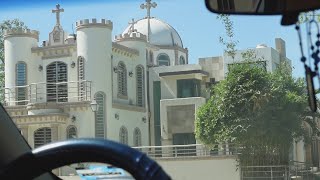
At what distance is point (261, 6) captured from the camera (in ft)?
4.09

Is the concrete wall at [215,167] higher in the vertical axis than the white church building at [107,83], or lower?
lower

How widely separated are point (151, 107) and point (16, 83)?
19.3 ft

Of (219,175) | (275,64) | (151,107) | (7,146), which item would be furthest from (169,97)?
(7,146)

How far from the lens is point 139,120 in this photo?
2445cm

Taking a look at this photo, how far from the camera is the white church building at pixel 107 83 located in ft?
67.4

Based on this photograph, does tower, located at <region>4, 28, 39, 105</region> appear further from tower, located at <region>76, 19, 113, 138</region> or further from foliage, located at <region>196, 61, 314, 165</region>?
foliage, located at <region>196, 61, 314, 165</region>

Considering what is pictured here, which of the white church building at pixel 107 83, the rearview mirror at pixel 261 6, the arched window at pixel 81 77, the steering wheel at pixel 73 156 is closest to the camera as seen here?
the steering wheel at pixel 73 156

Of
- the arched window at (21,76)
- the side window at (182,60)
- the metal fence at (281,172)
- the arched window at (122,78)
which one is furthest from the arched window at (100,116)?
the side window at (182,60)

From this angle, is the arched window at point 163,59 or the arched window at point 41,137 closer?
the arched window at point 41,137

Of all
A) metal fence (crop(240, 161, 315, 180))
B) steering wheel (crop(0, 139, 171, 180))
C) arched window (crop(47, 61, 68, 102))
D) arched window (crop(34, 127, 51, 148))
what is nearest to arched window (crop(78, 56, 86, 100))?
arched window (crop(47, 61, 68, 102))

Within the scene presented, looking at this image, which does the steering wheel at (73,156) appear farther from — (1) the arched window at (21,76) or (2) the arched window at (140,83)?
(2) the arched window at (140,83)

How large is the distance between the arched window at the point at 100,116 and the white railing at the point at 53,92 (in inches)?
14.5

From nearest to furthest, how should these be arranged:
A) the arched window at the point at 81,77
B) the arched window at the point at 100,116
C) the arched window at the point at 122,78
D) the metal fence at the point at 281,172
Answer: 1. the metal fence at the point at 281,172
2. the arched window at the point at 100,116
3. the arched window at the point at 81,77
4. the arched window at the point at 122,78

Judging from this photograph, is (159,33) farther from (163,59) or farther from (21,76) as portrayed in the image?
(21,76)
